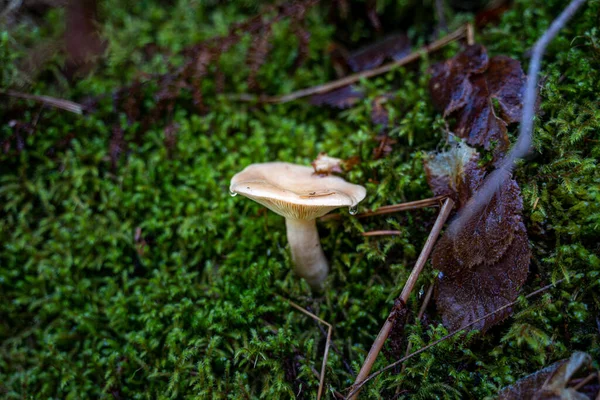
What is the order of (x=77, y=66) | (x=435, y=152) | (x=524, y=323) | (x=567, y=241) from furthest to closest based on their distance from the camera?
1. (x=77, y=66)
2. (x=435, y=152)
3. (x=567, y=241)
4. (x=524, y=323)

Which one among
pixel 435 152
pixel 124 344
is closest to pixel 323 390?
pixel 124 344

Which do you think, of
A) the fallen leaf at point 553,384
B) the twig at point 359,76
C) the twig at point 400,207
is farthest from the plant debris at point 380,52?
the fallen leaf at point 553,384

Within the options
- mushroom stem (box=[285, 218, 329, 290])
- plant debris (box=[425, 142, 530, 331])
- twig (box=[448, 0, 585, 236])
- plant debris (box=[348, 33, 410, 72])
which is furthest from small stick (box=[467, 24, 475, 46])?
mushroom stem (box=[285, 218, 329, 290])

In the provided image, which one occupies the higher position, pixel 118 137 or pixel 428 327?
pixel 118 137

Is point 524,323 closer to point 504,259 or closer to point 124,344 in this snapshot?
point 504,259

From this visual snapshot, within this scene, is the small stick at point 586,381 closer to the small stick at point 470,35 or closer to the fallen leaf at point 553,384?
the fallen leaf at point 553,384

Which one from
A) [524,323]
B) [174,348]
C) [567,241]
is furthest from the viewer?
[174,348]

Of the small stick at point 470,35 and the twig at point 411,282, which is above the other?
the small stick at point 470,35

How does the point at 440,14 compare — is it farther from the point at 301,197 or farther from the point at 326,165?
the point at 301,197
